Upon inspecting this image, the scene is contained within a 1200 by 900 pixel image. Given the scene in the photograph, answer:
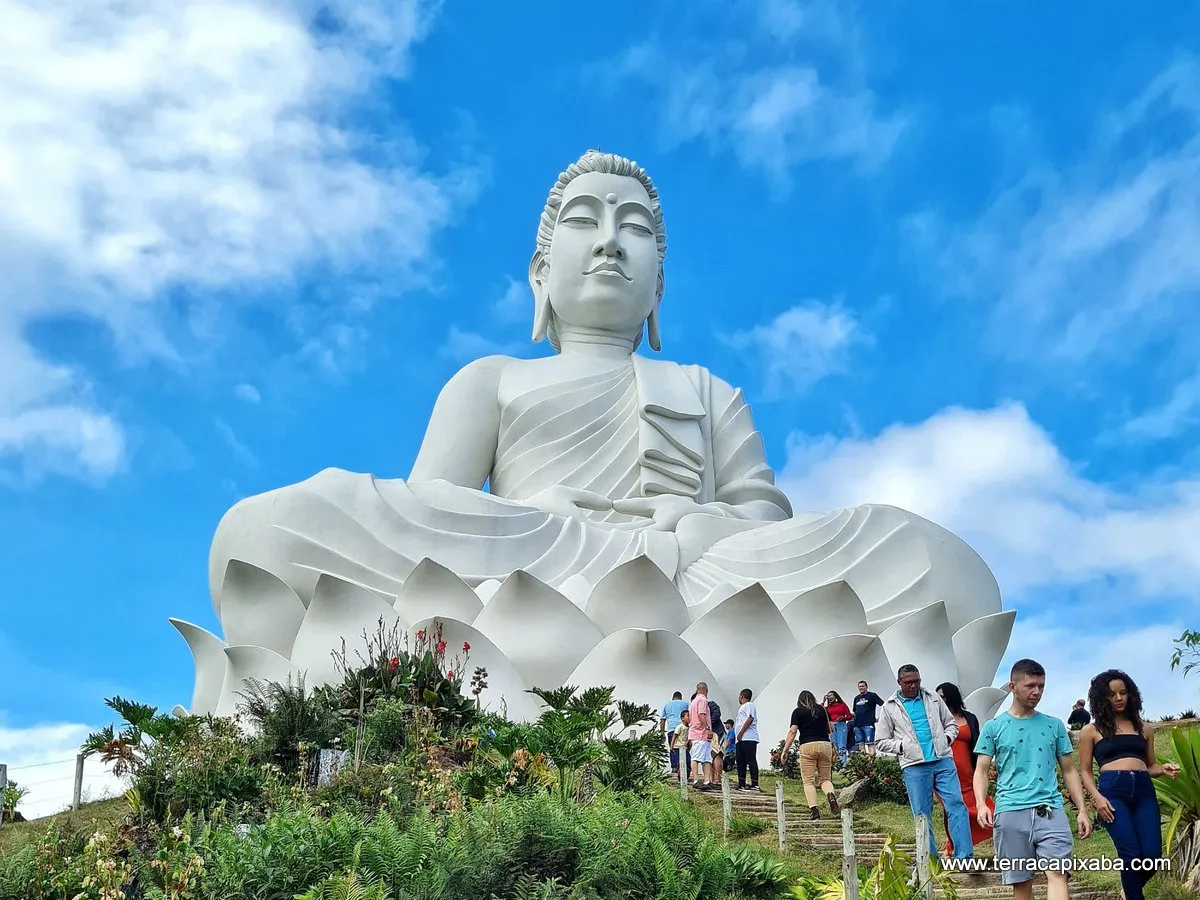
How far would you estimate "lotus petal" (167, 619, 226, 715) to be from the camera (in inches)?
562

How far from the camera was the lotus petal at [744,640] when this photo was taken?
13.0 metres

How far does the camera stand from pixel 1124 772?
6.00 m

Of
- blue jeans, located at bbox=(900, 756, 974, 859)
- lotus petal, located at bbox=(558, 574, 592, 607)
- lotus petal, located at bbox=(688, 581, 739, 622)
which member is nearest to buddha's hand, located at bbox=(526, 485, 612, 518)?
lotus petal, located at bbox=(558, 574, 592, 607)

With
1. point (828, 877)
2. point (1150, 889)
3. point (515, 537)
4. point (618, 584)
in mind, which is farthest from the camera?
point (515, 537)

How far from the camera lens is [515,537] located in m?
14.1

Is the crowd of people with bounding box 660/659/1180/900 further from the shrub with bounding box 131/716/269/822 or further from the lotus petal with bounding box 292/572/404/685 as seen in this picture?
the lotus petal with bounding box 292/572/404/685

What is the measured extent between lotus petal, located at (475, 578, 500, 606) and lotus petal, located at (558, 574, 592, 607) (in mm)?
647

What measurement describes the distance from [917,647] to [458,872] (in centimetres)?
828

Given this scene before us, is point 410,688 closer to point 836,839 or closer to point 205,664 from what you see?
point 836,839

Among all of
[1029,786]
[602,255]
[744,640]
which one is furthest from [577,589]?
[1029,786]

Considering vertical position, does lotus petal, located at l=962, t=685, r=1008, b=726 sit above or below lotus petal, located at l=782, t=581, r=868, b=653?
below

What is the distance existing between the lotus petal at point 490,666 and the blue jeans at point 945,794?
572 centimetres

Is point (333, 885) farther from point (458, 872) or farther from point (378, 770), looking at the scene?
point (378, 770)

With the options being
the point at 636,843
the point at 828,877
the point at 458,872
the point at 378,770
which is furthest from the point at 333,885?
the point at 378,770
